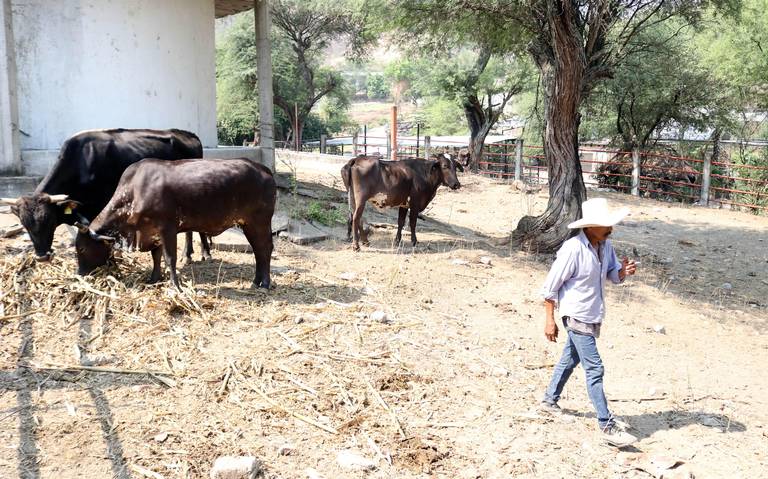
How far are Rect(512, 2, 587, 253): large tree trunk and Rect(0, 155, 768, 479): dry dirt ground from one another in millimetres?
2140

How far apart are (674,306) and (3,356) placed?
296 inches

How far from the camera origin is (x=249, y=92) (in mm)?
34094

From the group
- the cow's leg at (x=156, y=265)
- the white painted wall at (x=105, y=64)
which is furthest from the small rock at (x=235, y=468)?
the white painted wall at (x=105, y=64)

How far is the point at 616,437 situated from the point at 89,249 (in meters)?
5.28

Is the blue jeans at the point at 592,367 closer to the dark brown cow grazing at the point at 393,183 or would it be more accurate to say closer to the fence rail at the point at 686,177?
the dark brown cow grazing at the point at 393,183

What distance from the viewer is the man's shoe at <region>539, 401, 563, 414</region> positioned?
549 centimetres

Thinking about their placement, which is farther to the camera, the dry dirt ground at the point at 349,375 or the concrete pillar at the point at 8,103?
the concrete pillar at the point at 8,103

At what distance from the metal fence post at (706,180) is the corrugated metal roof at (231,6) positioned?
1173cm

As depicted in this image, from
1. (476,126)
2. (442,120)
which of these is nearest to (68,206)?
(476,126)

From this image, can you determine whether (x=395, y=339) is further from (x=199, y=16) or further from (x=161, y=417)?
(x=199, y=16)

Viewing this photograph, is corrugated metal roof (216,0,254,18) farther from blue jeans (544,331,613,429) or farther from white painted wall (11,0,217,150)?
blue jeans (544,331,613,429)

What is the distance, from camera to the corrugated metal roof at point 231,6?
49.3 feet

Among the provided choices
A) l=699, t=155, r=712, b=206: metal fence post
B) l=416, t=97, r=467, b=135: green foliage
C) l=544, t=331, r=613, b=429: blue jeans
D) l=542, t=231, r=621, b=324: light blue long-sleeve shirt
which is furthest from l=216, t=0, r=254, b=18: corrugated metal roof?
l=416, t=97, r=467, b=135: green foliage

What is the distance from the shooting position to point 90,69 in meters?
11.7
